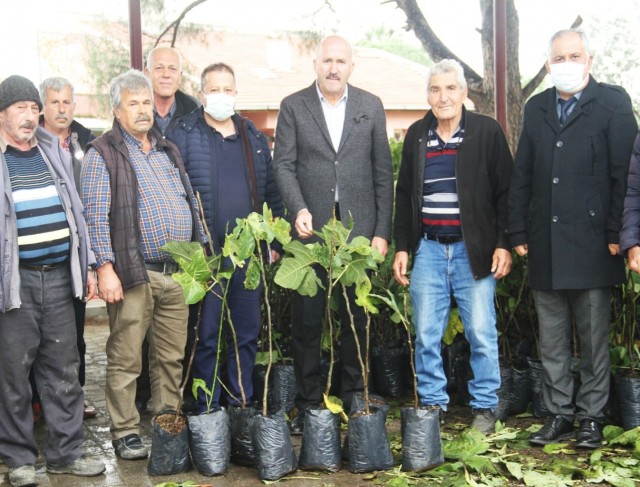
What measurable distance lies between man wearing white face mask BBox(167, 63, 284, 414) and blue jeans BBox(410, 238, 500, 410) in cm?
97

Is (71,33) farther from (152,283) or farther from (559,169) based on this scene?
(559,169)

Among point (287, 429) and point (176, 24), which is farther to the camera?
point (176, 24)

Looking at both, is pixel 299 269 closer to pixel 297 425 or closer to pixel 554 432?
pixel 297 425

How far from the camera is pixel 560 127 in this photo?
4.74 meters

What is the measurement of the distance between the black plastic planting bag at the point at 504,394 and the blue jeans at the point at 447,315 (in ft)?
0.51

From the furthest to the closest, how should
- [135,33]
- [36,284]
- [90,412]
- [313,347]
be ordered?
[135,33] → [90,412] → [313,347] → [36,284]

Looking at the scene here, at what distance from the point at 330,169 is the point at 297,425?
1.51m

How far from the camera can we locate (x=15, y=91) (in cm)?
421

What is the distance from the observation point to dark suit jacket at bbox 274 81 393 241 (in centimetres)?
503

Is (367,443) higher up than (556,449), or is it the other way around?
(367,443)

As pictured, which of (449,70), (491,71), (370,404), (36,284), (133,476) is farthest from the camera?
(491,71)

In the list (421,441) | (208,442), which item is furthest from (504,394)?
(208,442)

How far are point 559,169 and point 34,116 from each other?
2757 millimetres

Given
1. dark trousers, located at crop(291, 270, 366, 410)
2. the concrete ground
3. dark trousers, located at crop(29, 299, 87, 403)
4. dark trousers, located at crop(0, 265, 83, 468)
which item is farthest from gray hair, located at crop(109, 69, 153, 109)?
the concrete ground
